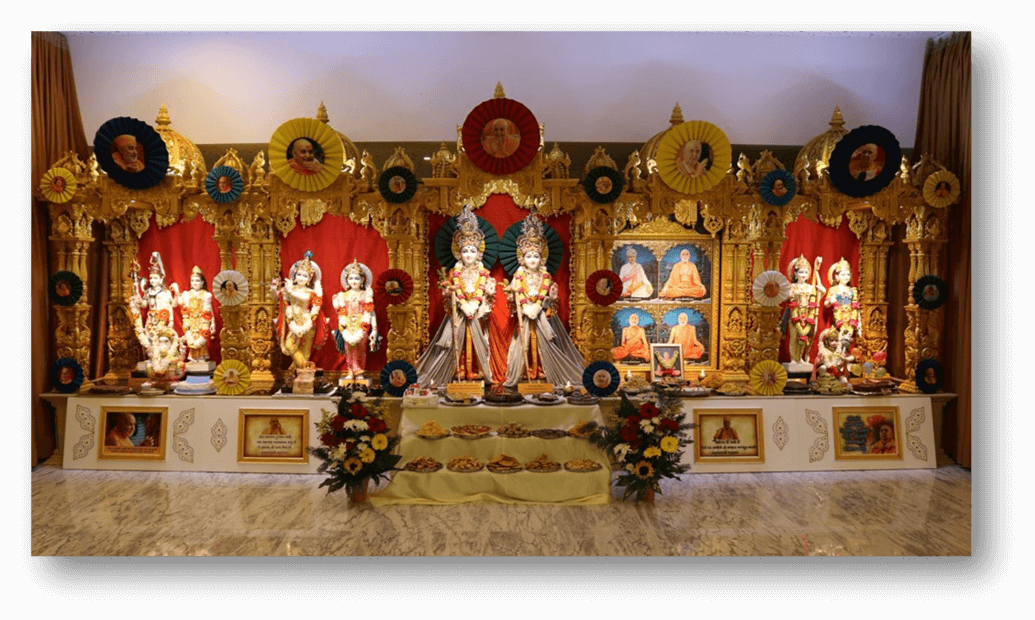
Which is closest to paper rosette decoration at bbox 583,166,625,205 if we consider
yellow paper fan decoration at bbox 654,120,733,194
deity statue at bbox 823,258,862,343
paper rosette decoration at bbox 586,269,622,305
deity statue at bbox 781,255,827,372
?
yellow paper fan decoration at bbox 654,120,733,194

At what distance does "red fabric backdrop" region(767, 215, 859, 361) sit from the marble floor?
2678 mm

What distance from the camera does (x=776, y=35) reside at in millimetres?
10375

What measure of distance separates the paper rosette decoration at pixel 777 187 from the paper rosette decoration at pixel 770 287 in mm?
960

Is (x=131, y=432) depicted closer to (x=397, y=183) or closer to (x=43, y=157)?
(x=43, y=157)

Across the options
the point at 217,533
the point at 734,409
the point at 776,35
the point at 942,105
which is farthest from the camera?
the point at 776,35

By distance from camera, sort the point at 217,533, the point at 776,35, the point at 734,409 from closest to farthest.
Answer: the point at 217,533, the point at 734,409, the point at 776,35

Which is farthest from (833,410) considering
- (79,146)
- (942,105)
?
(79,146)

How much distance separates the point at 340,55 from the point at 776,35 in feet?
20.8

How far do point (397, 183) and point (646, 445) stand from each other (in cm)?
443

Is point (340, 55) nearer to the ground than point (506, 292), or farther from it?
farther from it

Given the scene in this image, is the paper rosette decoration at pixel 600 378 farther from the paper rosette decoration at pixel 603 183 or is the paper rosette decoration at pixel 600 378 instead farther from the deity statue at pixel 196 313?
the deity statue at pixel 196 313

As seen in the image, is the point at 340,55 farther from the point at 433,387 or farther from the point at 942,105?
the point at 942,105

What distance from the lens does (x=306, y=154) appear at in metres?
8.77

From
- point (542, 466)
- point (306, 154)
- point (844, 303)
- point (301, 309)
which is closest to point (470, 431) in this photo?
point (542, 466)
